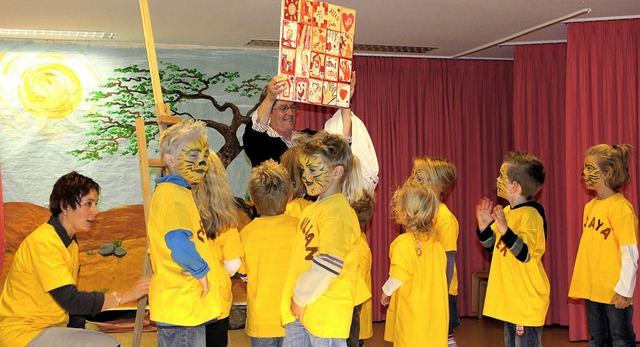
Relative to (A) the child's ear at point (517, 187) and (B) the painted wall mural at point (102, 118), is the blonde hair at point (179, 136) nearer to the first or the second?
(A) the child's ear at point (517, 187)

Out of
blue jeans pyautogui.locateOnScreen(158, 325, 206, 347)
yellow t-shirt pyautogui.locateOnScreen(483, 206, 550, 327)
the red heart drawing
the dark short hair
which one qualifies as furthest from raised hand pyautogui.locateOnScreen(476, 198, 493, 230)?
the dark short hair

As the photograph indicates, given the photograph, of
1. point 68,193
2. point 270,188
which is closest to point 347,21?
point 270,188

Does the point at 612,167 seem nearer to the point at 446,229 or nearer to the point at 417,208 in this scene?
the point at 446,229

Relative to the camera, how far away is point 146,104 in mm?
7672

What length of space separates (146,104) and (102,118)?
434 mm

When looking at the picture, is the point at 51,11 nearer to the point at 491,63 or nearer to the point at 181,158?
the point at 181,158

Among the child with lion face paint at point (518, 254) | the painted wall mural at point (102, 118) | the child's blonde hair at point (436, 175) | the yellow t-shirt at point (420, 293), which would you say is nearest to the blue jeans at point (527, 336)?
the child with lion face paint at point (518, 254)

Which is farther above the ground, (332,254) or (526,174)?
(526,174)

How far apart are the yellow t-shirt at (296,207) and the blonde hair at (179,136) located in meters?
0.92

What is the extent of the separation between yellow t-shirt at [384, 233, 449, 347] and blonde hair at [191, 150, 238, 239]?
108 cm

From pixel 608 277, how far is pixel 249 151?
7.93 ft

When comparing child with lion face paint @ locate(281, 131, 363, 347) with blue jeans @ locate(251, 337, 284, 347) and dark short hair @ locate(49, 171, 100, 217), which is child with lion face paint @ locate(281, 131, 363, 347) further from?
dark short hair @ locate(49, 171, 100, 217)

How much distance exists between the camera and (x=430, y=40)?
7.39 m

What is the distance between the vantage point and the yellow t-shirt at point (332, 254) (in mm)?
3342
